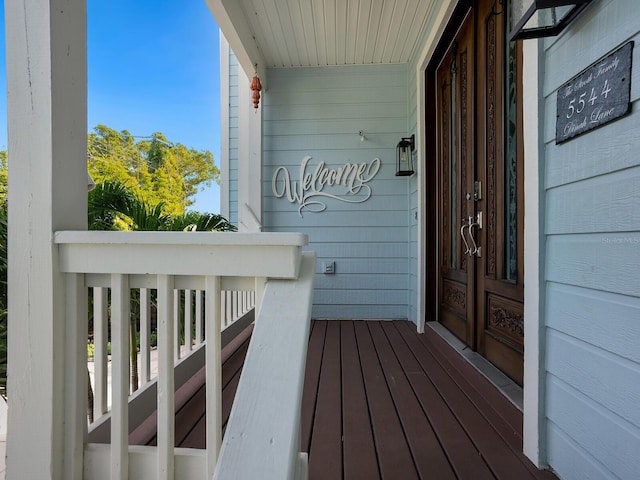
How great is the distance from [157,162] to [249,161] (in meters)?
10.8

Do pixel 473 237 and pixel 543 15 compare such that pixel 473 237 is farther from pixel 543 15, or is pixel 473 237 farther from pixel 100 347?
pixel 100 347

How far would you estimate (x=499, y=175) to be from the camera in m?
1.70

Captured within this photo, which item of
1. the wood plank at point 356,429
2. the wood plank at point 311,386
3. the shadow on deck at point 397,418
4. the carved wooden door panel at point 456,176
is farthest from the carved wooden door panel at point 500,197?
the wood plank at point 311,386

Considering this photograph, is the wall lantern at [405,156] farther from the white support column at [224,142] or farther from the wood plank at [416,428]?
the white support column at [224,142]

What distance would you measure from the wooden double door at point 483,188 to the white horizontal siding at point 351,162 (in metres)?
0.75

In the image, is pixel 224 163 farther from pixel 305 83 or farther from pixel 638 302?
pixel 638 302

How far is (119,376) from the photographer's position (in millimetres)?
844

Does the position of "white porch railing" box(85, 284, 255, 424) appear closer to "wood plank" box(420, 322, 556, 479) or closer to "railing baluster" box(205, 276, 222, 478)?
"railing baluster" box(205, 276, 222, 478)

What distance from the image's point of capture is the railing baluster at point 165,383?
31.7 inches

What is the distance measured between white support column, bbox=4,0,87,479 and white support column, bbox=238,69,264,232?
2313 millimetres

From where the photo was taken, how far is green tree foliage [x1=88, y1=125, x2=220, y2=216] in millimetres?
11516

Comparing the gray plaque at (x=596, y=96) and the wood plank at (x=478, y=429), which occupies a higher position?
the gray plaque at (x=596, y=96)

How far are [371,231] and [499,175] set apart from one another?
177 centimetres

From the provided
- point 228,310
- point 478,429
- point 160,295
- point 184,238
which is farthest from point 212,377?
point 228,310
